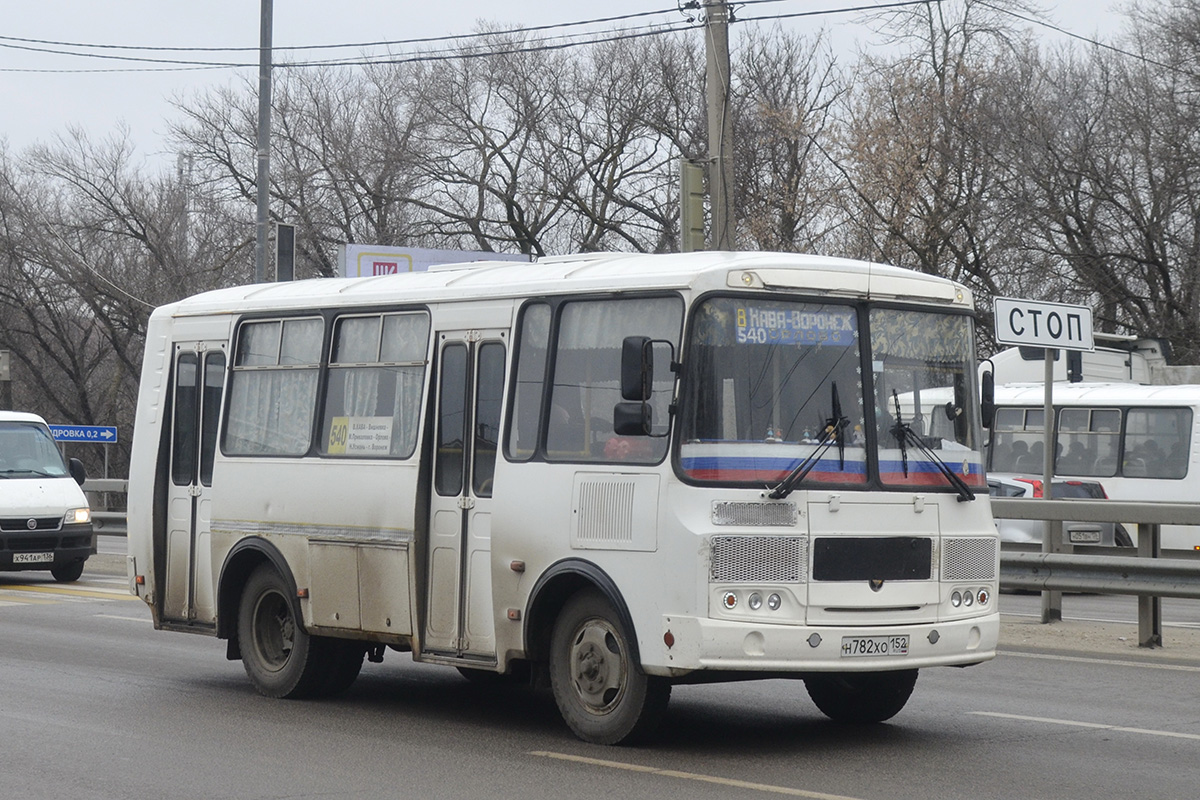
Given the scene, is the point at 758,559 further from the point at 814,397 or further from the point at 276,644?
the point at 276,644

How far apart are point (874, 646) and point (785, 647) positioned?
547 mm

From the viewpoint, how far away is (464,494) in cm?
1007

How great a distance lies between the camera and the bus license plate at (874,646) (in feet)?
28.8

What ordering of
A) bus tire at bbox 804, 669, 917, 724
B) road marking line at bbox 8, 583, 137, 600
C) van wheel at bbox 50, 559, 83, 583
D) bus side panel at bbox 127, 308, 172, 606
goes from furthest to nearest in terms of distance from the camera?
van wheel at bbox 50, 559, 83, 583, road marking line at bbox 8, 583, 137, 600, bus side panel at bbox 127, 308, 172, 606, bus tire at bbox 804, 669, 917, 724

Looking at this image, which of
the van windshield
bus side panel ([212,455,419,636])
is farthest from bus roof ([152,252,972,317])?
the van windshield

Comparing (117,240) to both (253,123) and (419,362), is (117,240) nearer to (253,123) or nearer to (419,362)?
(253,123)

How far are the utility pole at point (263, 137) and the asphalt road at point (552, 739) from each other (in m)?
11.2

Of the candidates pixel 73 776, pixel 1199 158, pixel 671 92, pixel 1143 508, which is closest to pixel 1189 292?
pixel 1199 158

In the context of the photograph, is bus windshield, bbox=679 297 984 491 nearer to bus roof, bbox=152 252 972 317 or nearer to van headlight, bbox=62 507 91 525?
bus roof, bbox=152 252 972 317

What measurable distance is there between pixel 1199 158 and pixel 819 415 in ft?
87.9

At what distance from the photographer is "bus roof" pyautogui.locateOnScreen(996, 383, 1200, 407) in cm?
2500

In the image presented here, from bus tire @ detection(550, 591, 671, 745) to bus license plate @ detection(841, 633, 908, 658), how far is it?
963 mm

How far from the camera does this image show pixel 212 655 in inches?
547

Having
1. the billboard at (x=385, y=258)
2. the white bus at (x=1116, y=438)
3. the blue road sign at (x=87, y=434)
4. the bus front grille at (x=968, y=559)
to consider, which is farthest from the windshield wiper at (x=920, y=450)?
the blue road sign at (x=87, y=434)
